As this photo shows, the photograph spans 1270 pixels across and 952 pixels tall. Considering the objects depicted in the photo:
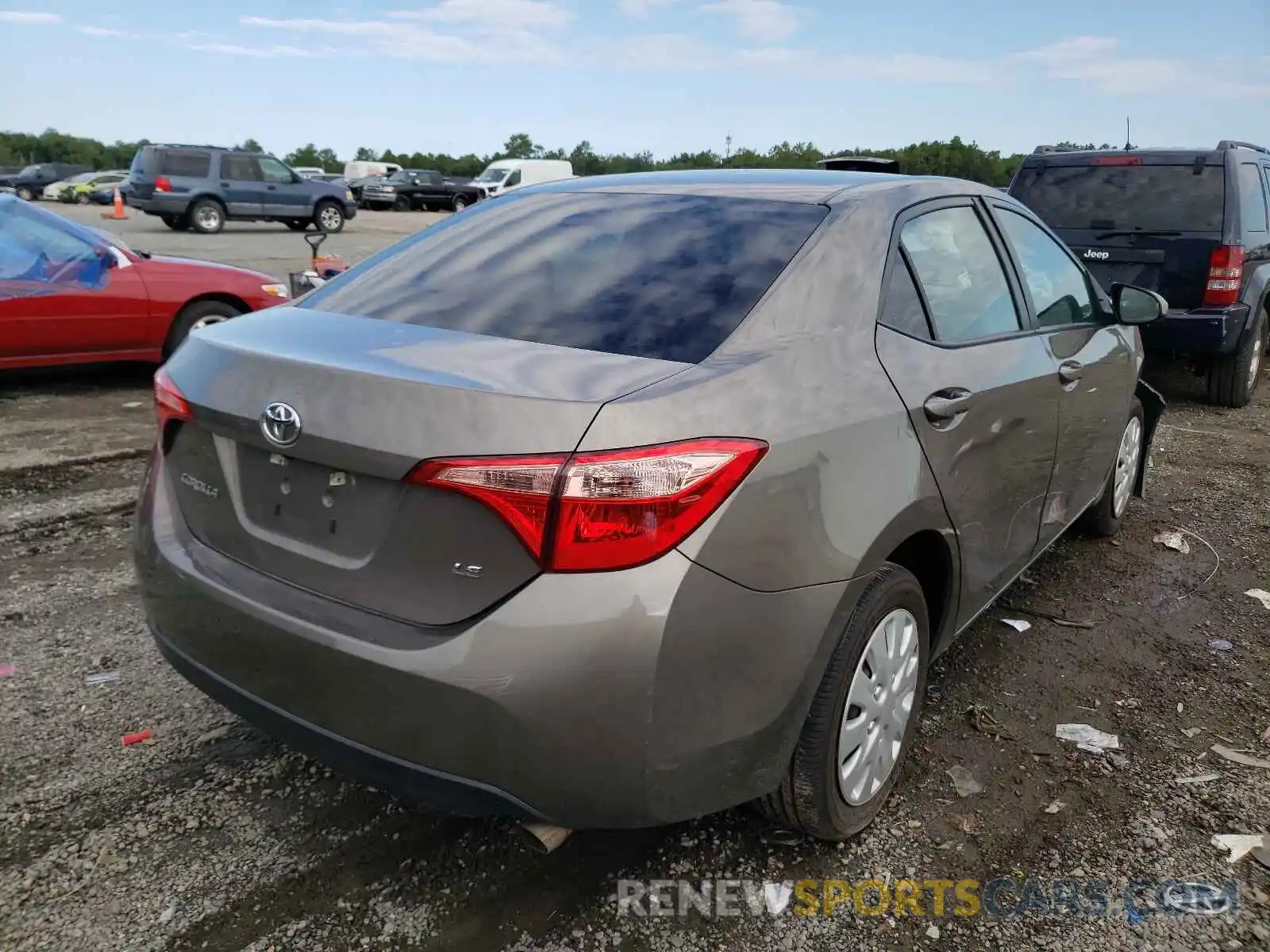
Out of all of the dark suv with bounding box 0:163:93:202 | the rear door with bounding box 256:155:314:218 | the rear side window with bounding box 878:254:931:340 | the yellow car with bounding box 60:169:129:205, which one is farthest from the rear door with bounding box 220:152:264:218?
the dark suv with bounding box 0:163:93:202

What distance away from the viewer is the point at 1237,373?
812 cm

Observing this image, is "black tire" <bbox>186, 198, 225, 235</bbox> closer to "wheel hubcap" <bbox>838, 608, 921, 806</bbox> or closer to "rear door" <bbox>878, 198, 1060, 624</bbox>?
"rear door" <bbox>878, 198, 1060, 624</bbox>

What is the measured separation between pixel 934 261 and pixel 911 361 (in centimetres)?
51

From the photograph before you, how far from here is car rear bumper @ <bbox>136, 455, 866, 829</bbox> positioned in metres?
1.90

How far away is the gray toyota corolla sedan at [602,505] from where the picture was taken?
1913 mm

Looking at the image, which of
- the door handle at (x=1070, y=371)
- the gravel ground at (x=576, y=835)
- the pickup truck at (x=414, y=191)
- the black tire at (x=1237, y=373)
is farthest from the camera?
the pickup truck at (x=414, y=191)

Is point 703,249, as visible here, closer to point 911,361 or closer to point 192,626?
point 911,361

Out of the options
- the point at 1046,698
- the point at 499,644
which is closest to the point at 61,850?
the point at 499,644

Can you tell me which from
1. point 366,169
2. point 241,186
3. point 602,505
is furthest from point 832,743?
point 366,169

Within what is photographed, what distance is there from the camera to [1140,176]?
7895mm

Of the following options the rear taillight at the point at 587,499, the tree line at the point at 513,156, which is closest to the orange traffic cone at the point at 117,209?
the tree line at the point at 513,156

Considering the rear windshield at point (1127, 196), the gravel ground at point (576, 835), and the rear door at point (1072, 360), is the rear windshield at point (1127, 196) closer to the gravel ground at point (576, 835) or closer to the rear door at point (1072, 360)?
the rear door at point (1072, 360)

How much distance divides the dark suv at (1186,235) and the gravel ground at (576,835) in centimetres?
425

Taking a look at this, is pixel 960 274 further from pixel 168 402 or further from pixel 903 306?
pixel 168 402
